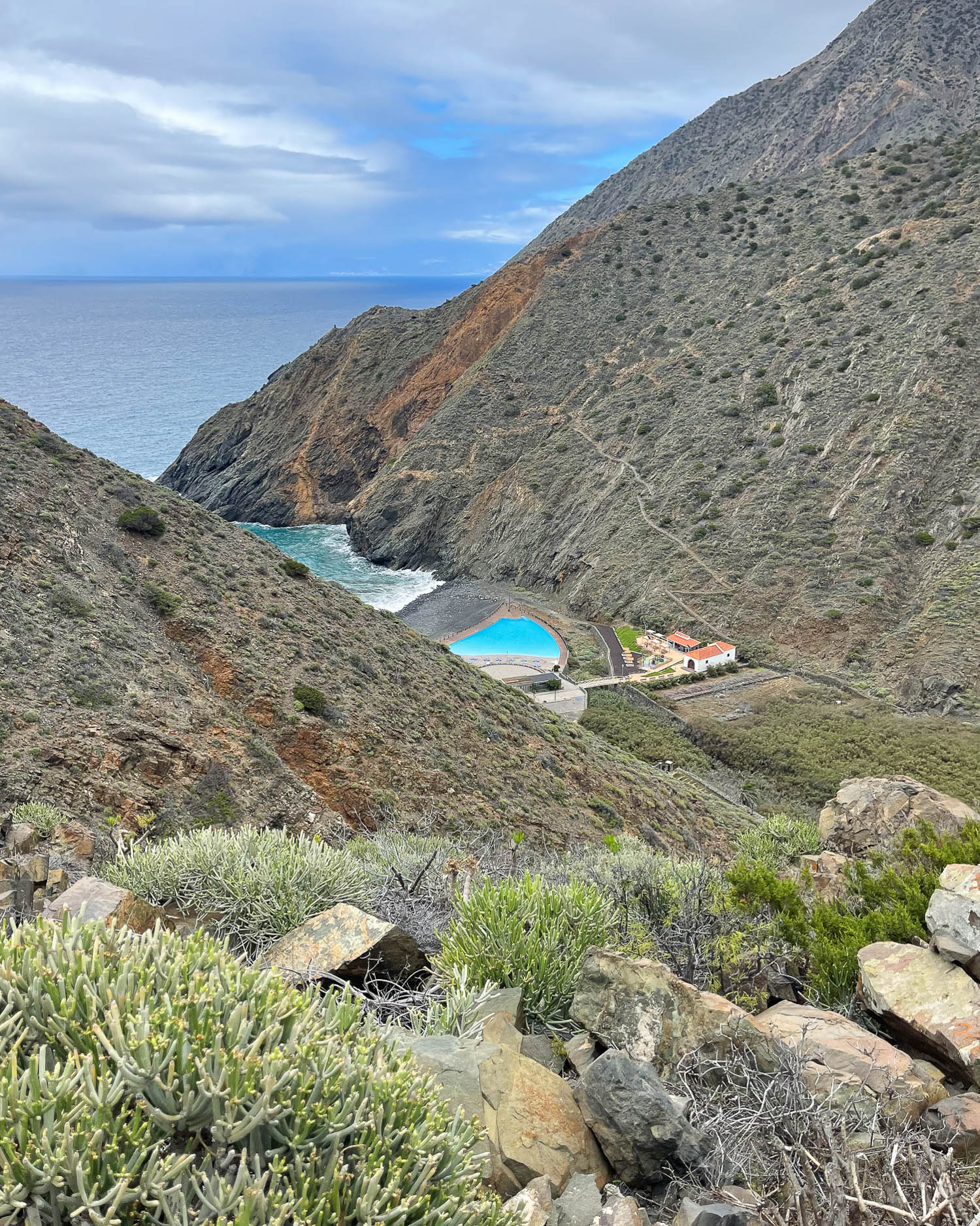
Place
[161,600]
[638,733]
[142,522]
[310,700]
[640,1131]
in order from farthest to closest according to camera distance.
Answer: [638,733], [142,522], [161,600], [310,700], [640,1131]

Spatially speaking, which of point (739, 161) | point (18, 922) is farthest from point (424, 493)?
point (739, 161)

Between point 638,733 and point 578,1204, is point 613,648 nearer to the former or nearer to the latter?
point 638,733

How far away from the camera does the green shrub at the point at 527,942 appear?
4.15 m

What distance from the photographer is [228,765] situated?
12.1 m

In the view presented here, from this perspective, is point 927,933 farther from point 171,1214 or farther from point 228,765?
point 228,765

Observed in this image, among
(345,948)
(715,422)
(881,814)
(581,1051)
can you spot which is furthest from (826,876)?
(715,422)

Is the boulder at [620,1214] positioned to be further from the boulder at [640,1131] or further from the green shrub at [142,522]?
the green shrub at [142,522]

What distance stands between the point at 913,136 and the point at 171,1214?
99910 mm

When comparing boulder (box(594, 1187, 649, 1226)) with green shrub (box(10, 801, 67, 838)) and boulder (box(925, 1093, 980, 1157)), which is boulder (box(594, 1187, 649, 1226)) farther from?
green shrub (box(10, 801, 67, 838))

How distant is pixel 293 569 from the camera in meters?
20.9

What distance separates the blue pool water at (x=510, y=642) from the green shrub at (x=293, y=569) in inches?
850

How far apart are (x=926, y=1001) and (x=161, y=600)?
15328 millimetres

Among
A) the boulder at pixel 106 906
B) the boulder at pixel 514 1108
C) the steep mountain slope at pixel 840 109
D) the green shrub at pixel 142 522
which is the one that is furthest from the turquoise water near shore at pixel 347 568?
the steep mountain slope at pixel 840 109

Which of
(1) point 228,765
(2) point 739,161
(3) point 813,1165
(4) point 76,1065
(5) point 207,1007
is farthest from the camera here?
(2) point 739,161
